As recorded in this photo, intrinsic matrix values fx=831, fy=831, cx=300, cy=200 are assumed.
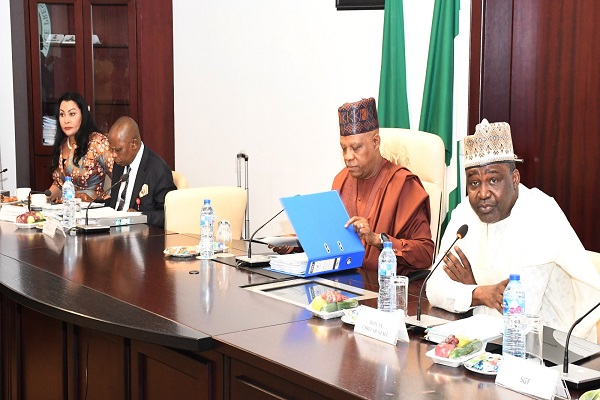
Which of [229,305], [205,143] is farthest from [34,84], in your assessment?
[229,305]

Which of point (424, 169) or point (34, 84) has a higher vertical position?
point (34, 84)

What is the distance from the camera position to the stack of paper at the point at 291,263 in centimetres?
300

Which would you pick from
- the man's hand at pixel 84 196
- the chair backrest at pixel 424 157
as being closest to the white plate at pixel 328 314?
the chair backrest at pixel 424 157

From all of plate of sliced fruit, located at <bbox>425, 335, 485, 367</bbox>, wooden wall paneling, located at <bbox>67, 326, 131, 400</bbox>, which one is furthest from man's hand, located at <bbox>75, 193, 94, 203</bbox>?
plate of sliced fruit, located at <bbox>425, 335, 485, 367</bbox>

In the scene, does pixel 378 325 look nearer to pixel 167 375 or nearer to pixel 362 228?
pixel 167 375

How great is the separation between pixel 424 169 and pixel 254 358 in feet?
6.28

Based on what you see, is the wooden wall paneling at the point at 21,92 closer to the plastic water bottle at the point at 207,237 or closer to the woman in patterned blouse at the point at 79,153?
the woman in patterned blouse at the point at 79,153

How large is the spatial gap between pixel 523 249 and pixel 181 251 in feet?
4.68

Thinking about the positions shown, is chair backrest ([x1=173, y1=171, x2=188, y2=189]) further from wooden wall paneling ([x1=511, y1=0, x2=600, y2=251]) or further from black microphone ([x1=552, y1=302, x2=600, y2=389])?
black microphone ([x1=552, y1=302, x2=600, y2=389])

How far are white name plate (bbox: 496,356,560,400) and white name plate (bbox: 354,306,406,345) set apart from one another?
356mm

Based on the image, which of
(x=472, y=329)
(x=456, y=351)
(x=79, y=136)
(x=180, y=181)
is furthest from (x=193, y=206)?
(x=456, y=351)

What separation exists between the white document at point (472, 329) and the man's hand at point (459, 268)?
1.27ft

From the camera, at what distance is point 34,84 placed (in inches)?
252

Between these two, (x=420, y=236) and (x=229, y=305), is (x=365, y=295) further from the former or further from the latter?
(x=420, y=236)
